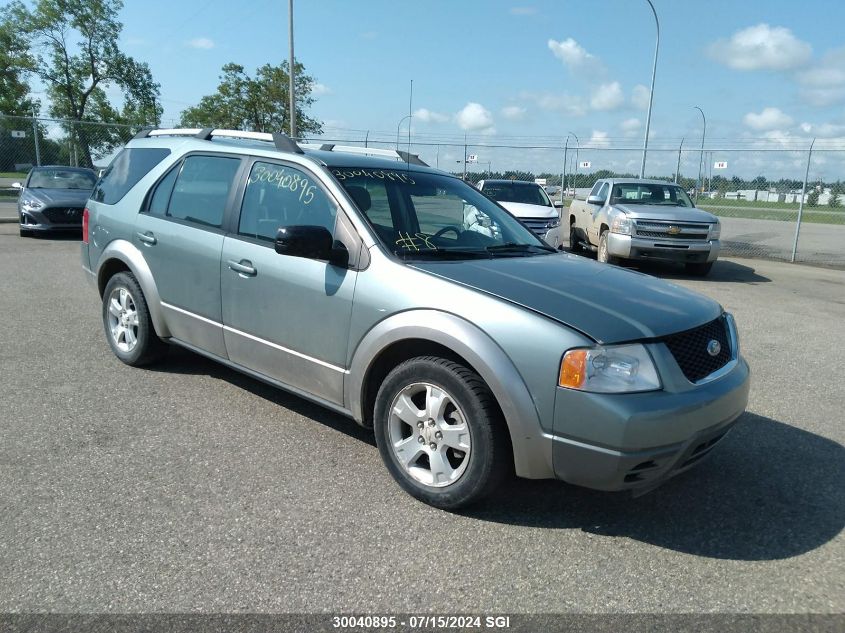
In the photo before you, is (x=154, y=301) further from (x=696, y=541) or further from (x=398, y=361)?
(x=696, y=541)

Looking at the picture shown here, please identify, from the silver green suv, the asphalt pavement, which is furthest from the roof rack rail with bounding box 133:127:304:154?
the asphalt pavement

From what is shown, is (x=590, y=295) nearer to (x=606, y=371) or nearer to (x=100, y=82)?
(x=606, y=371)

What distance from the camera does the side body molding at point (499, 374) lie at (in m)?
2.92

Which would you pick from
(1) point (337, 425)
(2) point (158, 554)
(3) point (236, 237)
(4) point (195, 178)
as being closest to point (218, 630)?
(2) point (158, 554)

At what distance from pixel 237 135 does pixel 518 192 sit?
9.38 meters

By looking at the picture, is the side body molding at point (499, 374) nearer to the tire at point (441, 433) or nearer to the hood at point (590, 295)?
the tire at point (441, 433)

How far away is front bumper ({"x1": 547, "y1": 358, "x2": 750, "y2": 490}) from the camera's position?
2768mm

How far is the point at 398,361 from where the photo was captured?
3.52 metres

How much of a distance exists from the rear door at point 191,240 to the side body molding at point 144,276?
2.3 inches

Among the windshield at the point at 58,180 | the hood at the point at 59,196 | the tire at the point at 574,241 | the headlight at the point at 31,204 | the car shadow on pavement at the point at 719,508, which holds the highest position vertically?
the windshield at the point at 58,180

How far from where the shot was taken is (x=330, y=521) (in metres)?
3.14

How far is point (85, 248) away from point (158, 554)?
385 cm

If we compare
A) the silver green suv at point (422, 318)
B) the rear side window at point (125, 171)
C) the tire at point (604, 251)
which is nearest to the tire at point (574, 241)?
the tire at point (604, 251)

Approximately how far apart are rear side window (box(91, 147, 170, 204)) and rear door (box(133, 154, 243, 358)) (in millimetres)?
315
